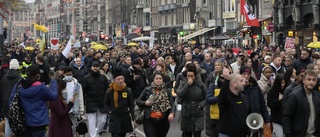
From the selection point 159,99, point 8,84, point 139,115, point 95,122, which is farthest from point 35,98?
point 95,122

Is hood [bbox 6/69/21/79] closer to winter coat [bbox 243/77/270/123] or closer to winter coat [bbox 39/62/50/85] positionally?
winter coat [bbox 39/62/50/85]

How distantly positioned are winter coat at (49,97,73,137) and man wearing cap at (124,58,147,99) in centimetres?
469

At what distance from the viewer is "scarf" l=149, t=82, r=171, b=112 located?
38.4ft

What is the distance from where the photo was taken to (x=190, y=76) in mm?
12039

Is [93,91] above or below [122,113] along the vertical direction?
above

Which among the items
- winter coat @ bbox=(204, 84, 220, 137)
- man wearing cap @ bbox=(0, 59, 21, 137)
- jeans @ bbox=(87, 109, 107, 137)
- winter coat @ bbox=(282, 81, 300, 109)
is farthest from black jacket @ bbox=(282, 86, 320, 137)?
man wearing cap @ bbox=(0, 59, 21, 137)

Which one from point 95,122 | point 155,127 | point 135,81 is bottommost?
point 95,122

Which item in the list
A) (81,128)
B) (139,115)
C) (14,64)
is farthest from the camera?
(14,64)

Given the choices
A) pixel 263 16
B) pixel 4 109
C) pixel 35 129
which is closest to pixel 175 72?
pixel 4 109

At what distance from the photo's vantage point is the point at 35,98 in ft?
35.6

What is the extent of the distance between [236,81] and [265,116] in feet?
4.91

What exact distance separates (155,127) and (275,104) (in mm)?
1967

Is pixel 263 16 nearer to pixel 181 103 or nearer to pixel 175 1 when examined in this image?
pixel 175 1

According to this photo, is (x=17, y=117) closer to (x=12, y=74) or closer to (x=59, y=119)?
(x=59, y=119)
